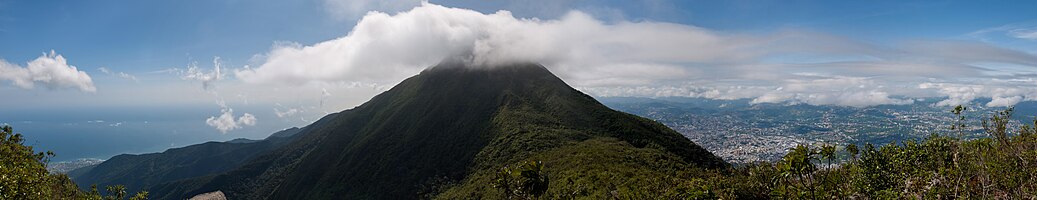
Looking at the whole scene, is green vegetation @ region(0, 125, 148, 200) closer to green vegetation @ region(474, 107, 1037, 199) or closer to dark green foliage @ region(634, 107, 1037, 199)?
green vegetation @ region(474, 107, 1037, 199)

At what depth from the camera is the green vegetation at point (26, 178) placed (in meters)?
34.0

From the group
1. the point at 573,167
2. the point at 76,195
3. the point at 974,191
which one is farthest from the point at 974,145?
the point at 76,195

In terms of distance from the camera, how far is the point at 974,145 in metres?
36.1

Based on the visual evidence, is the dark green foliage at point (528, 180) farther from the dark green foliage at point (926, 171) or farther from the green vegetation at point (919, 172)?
the dark green foliage at point (926, 171)

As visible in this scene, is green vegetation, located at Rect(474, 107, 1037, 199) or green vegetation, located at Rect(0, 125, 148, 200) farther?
green vegetation, located at Rect(0, 125, 148, 200)

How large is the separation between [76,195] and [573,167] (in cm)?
8712

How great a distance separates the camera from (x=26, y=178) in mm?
36094

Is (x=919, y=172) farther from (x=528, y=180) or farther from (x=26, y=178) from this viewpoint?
(x=26, y=178)

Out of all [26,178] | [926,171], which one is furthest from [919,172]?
[26,178]

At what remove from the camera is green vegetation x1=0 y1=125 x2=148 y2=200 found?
3399cm

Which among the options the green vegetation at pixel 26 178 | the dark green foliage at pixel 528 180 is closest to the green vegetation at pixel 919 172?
the dark green foliage at pixel 528 180

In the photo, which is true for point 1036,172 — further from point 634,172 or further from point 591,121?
point 591,121

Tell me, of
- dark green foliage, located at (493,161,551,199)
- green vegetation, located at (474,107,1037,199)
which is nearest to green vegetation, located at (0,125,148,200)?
dark green foliage, located at (493,161,551,199)

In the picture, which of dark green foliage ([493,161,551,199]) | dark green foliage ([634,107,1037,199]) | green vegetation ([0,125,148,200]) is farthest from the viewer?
green vegetation ([0,125,148,200])
